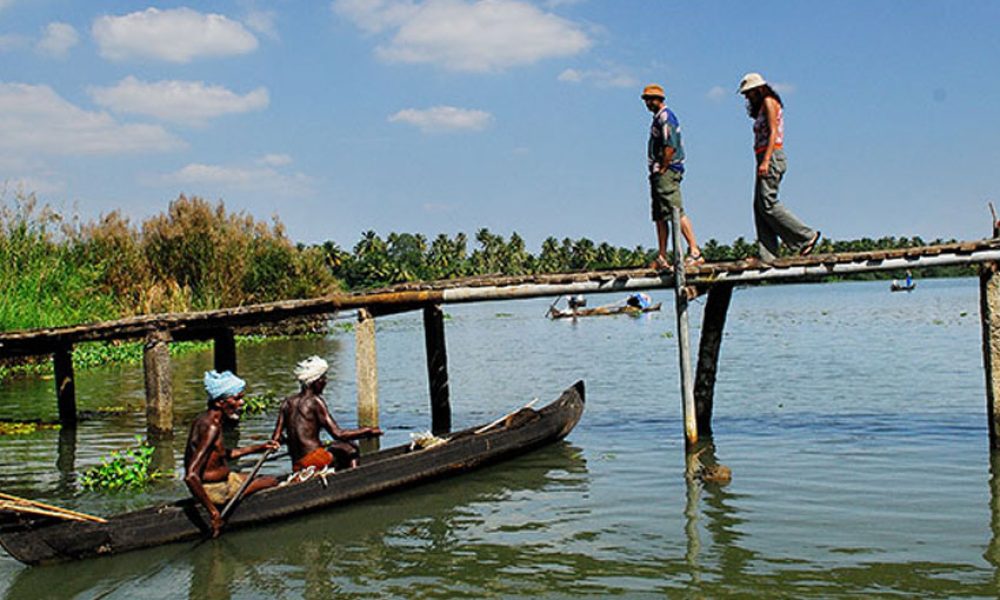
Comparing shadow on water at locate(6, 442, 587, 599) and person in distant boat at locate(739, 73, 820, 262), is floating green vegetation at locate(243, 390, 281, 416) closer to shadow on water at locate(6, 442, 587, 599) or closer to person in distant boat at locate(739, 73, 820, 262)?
shadow on water at locate(6, 442, 587, 599)

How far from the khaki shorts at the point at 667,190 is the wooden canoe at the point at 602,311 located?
123 ft

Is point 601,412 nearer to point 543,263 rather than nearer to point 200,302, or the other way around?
point 200,302

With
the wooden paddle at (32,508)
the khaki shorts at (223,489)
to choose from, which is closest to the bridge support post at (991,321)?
the khaki shorts at (223,489)

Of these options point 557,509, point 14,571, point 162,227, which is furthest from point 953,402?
point 162,227

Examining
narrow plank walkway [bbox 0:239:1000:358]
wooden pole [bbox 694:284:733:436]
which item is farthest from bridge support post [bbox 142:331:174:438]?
wooden pole [bbox 694:284:733:436]

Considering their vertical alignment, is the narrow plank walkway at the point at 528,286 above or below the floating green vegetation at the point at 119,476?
above

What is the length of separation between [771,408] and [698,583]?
991 cm

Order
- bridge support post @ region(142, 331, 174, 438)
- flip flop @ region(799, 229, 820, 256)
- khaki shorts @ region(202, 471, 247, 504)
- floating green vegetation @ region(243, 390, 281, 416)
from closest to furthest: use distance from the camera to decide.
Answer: khaki shorts @ region(202, 471, 247, 504) → flip flop @ region(799, 229, 820, 256) → bridge support post @ region(142, 331, 174, 438) → floating green vegetation @ region(243, 390, 281, 416)

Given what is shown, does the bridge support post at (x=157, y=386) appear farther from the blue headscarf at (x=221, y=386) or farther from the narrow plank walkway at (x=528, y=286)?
the blue headscarf at (x=221, y=386)

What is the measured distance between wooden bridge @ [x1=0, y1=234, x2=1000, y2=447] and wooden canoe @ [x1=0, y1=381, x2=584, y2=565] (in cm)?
177

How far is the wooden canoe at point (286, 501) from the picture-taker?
7.79 meters

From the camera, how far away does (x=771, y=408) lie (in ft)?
54.4

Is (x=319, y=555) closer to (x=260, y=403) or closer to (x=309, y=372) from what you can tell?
(x=309, y=372)

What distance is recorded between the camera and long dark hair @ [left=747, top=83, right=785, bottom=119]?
1010cm
